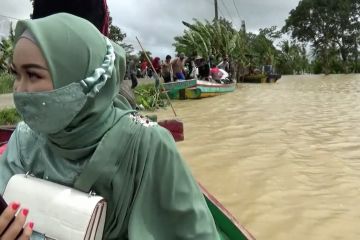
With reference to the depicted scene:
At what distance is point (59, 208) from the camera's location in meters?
1.30

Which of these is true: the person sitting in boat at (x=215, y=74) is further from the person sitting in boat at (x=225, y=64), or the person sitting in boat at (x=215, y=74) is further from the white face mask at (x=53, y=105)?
the white face mask at (x=53, y=105)

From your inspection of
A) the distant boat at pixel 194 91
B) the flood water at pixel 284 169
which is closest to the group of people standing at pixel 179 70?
the distant boat at pixel 194 91

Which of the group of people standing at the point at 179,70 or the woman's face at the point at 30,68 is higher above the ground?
the woman's face at the point at 30,68

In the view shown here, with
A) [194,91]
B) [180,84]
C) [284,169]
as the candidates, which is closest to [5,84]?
[180,84]

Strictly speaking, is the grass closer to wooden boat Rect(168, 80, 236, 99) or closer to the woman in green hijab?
the woman in green hijab

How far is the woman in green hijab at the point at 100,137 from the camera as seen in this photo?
48.3 inches

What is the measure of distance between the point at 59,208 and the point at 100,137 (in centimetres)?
22

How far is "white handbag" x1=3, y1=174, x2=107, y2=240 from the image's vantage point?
49.2 inches

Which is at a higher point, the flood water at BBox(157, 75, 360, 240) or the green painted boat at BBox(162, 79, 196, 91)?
the green painted boat at BBox(162, 79, 196, 91)

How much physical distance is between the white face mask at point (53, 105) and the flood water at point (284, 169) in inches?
99.8

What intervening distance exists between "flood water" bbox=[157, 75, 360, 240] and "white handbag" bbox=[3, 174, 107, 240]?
242cm

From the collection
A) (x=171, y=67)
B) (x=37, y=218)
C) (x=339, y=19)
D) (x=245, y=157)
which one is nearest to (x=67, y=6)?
(x=37, y=218)

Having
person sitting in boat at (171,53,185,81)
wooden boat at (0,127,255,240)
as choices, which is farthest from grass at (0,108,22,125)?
person sitting in boat at (171,53,185,81)

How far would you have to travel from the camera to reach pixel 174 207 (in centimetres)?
131
